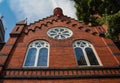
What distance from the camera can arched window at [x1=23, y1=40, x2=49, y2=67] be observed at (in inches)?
428

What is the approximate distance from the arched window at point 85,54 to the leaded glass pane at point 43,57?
5.72ft

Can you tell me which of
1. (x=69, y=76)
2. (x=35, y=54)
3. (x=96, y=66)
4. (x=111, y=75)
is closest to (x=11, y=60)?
(x=35, y=54)

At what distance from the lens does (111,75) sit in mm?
9695

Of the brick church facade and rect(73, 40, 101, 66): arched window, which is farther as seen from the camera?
rect(73, 40, 101, 66): arched window

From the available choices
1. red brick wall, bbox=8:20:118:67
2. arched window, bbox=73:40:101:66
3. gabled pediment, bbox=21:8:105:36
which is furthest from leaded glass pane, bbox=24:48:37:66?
arched window, bbox=73:40:101:66

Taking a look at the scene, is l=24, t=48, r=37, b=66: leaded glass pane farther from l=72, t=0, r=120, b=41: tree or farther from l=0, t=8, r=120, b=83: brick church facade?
l=72, t=0, r=120, b=41: tree

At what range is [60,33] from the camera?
1377cm

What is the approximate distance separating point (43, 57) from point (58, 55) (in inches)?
34.2

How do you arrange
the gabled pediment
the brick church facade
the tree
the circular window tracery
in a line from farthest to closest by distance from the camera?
1. the gabled pediment
2. the circular window tracery
3. the brick church facade
4. the tree

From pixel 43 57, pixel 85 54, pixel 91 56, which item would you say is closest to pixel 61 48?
pixel 43 57

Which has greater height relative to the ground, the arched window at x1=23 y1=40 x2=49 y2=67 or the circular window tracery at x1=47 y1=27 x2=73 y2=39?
the circular window tracery at x1=47 y1=27 x2=73 y2=39

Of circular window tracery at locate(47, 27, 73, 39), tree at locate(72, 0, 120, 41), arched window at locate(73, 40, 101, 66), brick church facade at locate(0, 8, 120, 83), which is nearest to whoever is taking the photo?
tree at locate(72, 0, 120, 41)

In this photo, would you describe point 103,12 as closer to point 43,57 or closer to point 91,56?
point 91,56

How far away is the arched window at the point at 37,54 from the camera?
10869 millimetres
